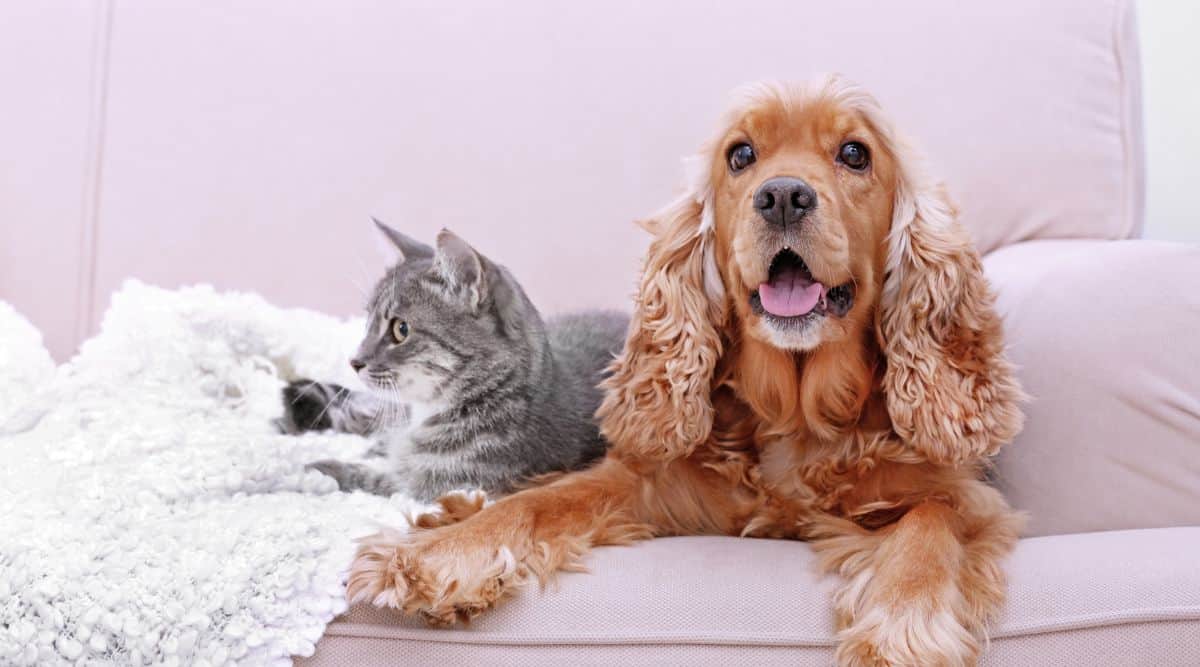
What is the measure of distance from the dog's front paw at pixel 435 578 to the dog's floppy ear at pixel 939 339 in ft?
2.04

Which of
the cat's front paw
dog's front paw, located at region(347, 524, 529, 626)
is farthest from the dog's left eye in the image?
the cat's front paw

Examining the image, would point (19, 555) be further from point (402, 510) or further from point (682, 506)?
point (682, 506)

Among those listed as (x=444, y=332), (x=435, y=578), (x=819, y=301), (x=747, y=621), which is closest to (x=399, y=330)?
(x=444, y=332)

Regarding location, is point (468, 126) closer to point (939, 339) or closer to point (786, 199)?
point (786, 199)

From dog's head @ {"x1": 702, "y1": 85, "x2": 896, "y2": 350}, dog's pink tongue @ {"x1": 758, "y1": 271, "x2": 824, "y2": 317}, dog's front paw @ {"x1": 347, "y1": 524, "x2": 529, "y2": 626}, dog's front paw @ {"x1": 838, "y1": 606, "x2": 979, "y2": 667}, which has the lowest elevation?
dog's front paw @ {"x1": 347, "y1": 524, "x2": 529, "y2": 626}

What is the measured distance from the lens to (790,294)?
1506mm

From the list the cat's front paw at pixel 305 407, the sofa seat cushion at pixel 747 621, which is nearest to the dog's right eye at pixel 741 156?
the sofa seat cushion at pixel 747 621

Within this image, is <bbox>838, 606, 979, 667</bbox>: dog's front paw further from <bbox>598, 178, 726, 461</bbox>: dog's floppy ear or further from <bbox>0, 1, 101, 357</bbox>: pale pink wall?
<bbox>0, 1, 101, 357</bbox>: pale pink wall

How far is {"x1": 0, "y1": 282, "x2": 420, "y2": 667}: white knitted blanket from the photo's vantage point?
1247 mm

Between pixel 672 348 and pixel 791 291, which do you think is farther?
pixel 672 348

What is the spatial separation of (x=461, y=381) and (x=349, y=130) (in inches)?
32.6

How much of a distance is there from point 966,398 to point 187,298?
4.85 ft

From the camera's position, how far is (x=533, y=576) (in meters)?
1.38

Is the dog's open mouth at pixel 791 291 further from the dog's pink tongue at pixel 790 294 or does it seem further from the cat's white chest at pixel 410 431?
the cat's white chest at pixel 410 431
